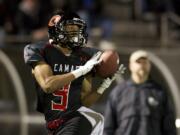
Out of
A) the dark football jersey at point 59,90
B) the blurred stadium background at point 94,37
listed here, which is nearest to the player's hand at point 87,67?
the dark football jersey at point 59,90

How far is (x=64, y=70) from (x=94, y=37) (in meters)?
6.16

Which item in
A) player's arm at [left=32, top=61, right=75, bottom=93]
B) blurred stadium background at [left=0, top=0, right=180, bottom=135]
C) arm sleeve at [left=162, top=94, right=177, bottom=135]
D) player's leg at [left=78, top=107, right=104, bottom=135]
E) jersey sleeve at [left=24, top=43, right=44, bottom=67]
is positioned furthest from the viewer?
blurred stadium background at [left=0, top=0, right=180, bottom=135]

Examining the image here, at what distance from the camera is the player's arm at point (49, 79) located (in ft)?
18.7

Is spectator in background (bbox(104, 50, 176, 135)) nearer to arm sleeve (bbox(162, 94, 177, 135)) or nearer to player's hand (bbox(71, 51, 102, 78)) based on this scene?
arm sleeve (bbox(162, 94, 177, 135))

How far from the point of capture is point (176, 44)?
11688 mm

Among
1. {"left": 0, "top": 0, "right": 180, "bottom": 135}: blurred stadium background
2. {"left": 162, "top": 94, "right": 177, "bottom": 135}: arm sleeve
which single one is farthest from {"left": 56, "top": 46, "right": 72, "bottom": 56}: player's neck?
{"left": 0, "top": 0, "right": 180, "bottom": 135}: blurred stadium background

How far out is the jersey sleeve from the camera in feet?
19.1

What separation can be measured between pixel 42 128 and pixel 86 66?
4527mm

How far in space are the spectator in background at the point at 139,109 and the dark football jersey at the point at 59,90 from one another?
167cm

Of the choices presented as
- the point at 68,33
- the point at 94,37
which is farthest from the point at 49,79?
the point at 94,37

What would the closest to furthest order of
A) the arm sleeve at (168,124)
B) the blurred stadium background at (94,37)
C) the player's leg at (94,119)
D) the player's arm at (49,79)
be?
the player's arm at (49,79) < the player's leg at (94,119) < the arm sleeve at (168,124) < the blurred stadium background at (94,37)

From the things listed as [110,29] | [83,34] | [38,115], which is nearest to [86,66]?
[83,34]

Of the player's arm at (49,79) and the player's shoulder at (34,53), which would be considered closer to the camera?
the player's arm at (49,79)

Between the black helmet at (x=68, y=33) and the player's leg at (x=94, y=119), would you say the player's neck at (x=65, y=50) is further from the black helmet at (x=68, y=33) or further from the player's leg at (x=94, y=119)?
the player's leg at (x=94, y=119)
